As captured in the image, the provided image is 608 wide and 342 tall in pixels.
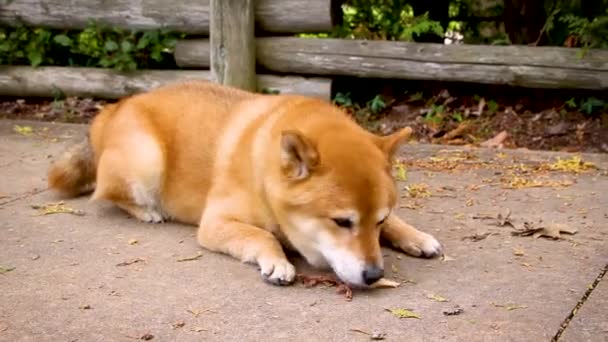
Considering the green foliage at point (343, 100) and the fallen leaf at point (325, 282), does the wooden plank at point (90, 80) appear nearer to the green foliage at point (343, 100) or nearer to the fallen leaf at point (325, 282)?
the green foliage at point (343, 100)

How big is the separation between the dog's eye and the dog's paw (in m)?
0.66

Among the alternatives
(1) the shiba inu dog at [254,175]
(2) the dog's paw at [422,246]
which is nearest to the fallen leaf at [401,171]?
(1) the shiba inu dog at [254,175]

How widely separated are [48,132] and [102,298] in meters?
4.22

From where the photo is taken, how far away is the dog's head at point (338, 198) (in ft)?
11.4

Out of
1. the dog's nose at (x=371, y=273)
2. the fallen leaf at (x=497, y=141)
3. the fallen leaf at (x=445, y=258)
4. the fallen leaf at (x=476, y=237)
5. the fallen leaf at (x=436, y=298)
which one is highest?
the dog's nose at (x=371, y=273)

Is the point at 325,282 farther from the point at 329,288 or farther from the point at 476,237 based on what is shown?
the point at 476,237

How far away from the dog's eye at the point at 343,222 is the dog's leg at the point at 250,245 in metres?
0.32

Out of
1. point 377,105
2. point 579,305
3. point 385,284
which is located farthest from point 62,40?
point 579,305

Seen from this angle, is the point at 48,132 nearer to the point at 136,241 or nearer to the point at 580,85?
the point at 136,241

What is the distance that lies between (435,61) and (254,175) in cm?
367

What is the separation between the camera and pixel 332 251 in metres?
3.55

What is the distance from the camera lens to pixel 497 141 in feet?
22.6

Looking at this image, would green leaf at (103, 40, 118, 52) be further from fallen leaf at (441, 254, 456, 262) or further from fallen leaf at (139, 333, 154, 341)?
fallen leaf at (139, 333, 154, 341)

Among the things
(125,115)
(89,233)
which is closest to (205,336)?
(89,233)
